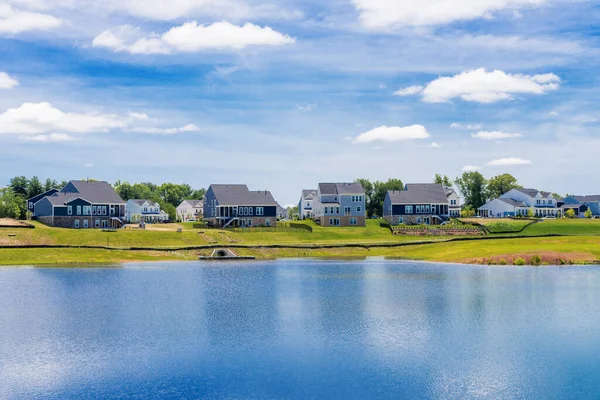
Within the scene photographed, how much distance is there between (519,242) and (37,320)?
266ft

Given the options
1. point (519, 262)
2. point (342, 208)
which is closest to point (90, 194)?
point (342, 208)

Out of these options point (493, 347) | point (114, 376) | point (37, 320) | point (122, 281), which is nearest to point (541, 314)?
point (493, 347)

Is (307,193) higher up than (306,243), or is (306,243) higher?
(307,193)

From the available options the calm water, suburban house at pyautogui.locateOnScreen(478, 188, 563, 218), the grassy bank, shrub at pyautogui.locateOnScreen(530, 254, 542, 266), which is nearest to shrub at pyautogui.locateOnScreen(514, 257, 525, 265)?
the grassy bank

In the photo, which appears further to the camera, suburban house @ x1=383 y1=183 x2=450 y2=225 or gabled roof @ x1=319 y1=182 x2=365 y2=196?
suburban house @ x1=383 y1=183 x2=450 y2=225

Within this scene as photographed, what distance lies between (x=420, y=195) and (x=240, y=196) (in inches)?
1732

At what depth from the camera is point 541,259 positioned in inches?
3479

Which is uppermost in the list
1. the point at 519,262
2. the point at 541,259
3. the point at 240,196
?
the point at 240,196

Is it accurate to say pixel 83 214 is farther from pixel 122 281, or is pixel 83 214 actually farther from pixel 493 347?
pixel 493 347

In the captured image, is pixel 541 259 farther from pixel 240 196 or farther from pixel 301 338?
pixel 240 196

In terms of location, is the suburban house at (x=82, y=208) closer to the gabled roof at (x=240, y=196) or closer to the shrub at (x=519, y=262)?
the gabled roof at (x=240, y=196)

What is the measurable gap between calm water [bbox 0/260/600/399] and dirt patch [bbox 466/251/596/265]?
1851cm

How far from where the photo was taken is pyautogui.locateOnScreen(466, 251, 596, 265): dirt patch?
287ft

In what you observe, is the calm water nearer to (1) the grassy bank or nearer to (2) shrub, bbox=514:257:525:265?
(2) shrub, bbox=514:257:525:265
